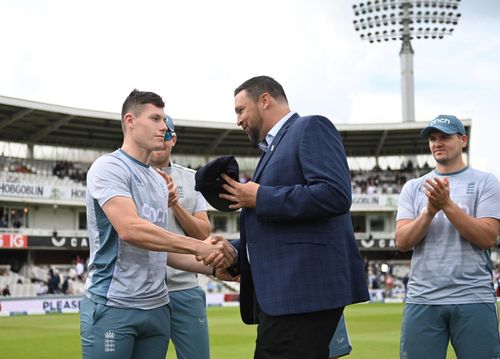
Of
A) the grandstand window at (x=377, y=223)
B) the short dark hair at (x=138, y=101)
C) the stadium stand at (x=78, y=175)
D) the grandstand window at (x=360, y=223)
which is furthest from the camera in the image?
the grandstand window at (x=360, y=223)

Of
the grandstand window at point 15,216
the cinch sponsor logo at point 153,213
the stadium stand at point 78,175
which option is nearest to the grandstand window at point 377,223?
the stadium stand at point 78,175

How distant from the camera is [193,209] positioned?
667 centimetres

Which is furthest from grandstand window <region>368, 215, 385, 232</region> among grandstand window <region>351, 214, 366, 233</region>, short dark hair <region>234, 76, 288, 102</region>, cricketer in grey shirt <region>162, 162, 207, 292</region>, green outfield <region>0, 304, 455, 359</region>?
short dark hair <region>234, 76, 288, 102</region>

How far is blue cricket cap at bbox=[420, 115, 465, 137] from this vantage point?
18.1ft

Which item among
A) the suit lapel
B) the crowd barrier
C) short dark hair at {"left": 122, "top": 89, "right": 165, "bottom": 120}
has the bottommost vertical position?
the crowd barrier

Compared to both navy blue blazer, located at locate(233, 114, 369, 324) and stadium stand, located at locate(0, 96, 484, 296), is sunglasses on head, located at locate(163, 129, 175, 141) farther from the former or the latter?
stadium stand, located at locate(0, 96, 484, 296)

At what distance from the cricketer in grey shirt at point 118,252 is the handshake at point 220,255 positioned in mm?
360

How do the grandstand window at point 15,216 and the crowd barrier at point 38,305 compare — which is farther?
the grandstand window at point 15,216

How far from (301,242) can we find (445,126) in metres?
2.10

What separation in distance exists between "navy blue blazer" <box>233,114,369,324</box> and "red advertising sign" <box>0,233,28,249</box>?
126 ft

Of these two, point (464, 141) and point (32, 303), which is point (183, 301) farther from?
point (32, 303)

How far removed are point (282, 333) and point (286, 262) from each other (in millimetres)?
371

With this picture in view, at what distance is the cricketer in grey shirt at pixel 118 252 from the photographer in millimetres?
4512

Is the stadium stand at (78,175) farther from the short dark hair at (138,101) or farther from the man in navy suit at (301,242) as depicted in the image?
the man in navy suit at (301,242)
